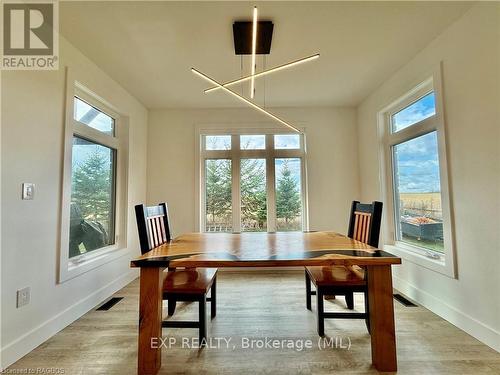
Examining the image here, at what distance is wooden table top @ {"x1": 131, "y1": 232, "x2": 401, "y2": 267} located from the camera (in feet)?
4.44

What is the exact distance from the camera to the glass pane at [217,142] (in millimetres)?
3807

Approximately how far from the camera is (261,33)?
1.99 m

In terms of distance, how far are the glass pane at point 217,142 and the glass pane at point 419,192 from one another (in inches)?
A: 92.6

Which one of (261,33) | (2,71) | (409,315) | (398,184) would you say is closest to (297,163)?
(398,184)

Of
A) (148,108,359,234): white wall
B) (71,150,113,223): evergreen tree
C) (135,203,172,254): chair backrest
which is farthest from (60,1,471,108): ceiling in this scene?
(135,203,172,254): chair backrest

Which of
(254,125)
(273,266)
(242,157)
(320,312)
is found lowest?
(320,312)

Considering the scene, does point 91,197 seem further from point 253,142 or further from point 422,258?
point 422,258

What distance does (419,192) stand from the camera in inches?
101

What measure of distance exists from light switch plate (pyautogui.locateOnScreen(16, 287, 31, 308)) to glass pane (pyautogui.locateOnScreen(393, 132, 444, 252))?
11.4ft

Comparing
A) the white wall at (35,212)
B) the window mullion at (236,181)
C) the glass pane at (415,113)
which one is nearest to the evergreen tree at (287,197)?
the window mullion at (236,181)

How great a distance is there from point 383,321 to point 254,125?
298cm

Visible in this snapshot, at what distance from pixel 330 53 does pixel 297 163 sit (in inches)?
68.0

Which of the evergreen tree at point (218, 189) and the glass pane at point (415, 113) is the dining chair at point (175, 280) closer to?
the evergreen tree at point (218, 189)

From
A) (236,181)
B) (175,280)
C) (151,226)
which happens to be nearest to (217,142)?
(236,181)
